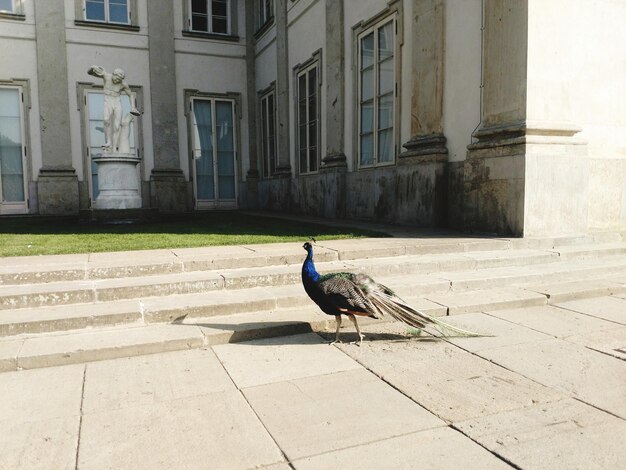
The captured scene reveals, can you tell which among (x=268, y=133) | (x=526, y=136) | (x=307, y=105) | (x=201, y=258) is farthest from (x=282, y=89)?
(x=201, y=258)

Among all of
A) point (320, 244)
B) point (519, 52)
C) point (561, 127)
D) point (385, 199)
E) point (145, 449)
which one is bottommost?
point (145, 449)

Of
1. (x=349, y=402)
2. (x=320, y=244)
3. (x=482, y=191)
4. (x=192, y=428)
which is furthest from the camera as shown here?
(x=482, y=191)

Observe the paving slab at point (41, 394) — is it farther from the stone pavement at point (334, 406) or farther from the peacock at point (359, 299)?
the peacock at point (359, 299)

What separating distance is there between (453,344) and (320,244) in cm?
312

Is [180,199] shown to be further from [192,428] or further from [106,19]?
[192,428]

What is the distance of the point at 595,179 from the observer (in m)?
7.50

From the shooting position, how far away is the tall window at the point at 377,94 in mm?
9555

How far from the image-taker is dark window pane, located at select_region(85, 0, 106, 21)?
1515 centimetres

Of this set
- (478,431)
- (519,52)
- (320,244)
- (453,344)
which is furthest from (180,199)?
(478,431)

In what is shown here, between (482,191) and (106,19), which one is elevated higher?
(106,19)

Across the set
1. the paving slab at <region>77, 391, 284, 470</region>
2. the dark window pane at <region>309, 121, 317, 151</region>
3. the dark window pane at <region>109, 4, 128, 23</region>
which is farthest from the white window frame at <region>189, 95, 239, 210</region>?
Answer: the paving slab at <region>77, 391, 284, 470</region>

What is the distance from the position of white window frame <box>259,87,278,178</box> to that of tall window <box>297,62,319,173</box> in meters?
1.77

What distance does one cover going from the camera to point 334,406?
265 centimetres

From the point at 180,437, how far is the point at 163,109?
14.8 m
